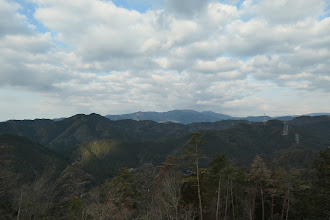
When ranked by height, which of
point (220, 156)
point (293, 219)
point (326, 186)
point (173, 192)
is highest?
point (220, 156)

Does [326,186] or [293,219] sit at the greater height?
[326,186]

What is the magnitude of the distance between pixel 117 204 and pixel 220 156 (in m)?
22.8

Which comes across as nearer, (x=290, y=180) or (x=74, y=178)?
(x=290, y=180)

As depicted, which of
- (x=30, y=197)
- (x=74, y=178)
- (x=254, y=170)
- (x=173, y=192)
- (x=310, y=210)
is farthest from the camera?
(x=74, y=178)

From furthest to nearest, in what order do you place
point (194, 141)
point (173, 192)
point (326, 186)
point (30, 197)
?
point (30, 197)
point (326, 186)
point (194, 141)
point (173, 192)

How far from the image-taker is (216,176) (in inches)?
1607

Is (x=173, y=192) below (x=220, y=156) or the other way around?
below

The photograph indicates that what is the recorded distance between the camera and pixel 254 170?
137 ft

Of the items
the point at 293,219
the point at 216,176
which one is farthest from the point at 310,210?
the point at 216,176

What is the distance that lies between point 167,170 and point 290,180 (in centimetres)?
2528

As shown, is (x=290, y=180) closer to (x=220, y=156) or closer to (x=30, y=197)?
(x=220, y=156)

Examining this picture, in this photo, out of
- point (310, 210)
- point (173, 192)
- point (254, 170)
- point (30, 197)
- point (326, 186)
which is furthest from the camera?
point (30, 197)

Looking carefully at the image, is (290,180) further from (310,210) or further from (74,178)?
(74,178)

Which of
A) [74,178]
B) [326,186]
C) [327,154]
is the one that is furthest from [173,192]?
[74,178]
